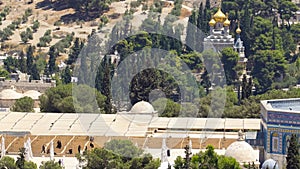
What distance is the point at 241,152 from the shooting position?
49500mm

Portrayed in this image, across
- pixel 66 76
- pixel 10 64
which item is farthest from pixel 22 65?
pixel 66 76

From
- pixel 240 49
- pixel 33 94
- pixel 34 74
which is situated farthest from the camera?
pixel 240 49

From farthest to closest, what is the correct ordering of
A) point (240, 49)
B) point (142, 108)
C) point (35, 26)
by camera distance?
point (35, 26), point (240, 49), point (142, 108)

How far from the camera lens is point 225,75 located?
73500 millimetres

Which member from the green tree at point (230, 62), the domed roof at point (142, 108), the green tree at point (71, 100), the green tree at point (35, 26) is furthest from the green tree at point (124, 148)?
the green tree at point (35, 26)

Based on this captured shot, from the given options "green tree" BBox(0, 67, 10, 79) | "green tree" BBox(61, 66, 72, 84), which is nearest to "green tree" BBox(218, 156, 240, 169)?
"green tree" BBox(61, 66, 72, 84)

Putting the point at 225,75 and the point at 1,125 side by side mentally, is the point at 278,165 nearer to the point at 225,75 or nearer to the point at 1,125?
the point at 1,125

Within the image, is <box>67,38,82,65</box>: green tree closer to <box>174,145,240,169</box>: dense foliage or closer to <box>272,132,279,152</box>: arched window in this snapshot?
<box>272,132,279,152</box>: arched window

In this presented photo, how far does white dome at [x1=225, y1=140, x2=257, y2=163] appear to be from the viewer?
49.4m

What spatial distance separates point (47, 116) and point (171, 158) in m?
7.82

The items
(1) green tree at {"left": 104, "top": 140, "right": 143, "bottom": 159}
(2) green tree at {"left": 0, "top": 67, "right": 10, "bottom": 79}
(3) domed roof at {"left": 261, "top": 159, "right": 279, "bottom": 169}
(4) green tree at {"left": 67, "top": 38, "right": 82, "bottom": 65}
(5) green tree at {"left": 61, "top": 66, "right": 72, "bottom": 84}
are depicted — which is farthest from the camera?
(4) green tree at {"left": 67, "top": 38, "right": 82, "bottom": 65}

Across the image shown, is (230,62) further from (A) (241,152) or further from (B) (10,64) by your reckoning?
(A) (241,152)

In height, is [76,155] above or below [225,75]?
above

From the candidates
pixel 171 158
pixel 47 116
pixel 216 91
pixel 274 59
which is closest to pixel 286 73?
pixel 274 59
